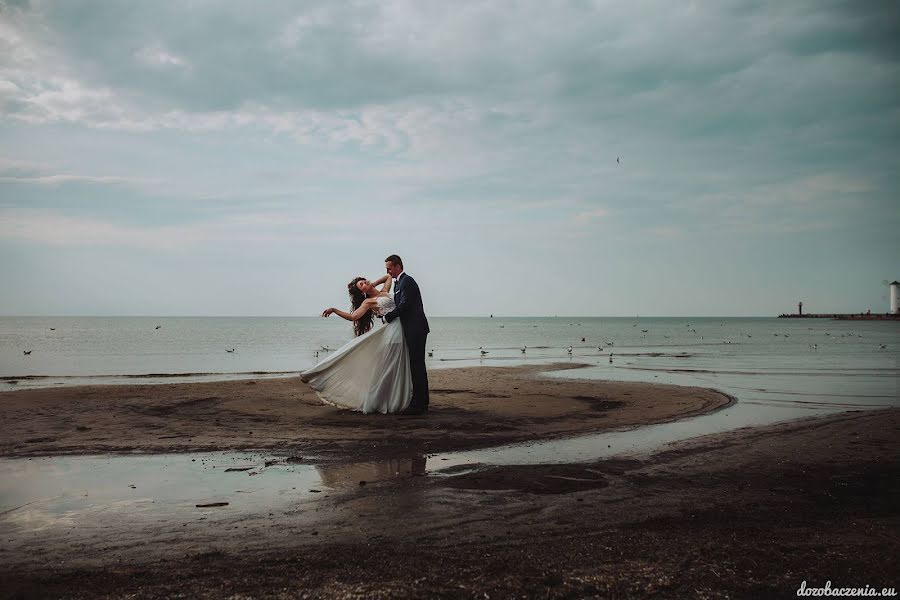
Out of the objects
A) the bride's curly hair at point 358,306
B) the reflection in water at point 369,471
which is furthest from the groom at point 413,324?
the reflection in water at point 369,471

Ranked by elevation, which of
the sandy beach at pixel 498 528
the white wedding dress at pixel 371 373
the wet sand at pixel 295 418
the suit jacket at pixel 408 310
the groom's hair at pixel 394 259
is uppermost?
the groom's hair at pixel 394 259

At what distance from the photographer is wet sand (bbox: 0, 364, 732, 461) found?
918cm

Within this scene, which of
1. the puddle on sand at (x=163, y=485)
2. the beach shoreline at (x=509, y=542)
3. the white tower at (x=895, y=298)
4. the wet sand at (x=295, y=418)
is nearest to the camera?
the beach shoreline at (x=509, y=542)

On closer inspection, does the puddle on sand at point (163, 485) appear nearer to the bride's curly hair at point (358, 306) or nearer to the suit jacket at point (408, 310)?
the suit jacket at point (408, 310)

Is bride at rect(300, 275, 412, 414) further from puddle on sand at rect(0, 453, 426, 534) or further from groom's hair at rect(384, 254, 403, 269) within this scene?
puddle on sand at rect(0, 453, 426, 534)

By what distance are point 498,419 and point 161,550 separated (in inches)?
300

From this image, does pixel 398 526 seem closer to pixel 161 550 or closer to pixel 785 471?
pixel 161 550

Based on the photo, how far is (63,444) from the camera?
910 cm

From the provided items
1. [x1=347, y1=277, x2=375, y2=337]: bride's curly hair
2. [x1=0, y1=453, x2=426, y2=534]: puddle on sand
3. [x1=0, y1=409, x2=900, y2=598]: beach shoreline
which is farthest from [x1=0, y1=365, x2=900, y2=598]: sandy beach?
[x1=347, y1=277, x2=375, y2=337]: bride's curly hair

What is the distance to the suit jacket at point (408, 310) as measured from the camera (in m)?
12.1

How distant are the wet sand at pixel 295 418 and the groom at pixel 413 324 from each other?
0.40 m

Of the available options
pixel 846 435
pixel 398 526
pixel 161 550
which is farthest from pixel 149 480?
pixel 846 435

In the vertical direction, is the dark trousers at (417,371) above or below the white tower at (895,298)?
below

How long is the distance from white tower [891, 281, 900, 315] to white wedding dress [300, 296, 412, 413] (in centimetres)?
21547
